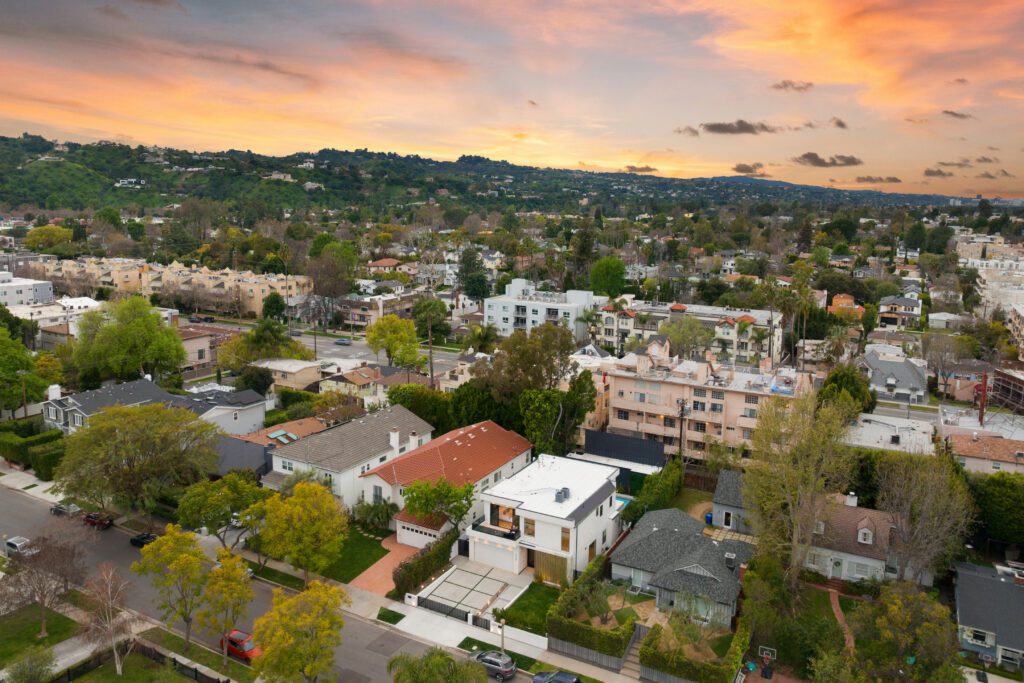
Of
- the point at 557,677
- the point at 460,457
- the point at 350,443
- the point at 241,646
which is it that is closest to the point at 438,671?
the point at 557,677

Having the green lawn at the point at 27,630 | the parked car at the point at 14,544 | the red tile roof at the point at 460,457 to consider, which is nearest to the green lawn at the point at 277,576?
the red tile roof at the point at 460,457

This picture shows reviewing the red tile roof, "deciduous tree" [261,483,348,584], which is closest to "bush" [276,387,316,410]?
the red tile roof

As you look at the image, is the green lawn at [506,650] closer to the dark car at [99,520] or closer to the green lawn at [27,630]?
the green lawn at [27,630]

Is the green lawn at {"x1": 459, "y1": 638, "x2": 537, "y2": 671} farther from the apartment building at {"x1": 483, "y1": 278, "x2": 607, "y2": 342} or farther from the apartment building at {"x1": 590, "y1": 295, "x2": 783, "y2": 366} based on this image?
the apartment building at {"x1": 483, "y1": 278, "x2": 607, "y2": 342}

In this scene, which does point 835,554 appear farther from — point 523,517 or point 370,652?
point 370,652

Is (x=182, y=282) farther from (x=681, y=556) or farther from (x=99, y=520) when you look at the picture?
(x=681, y=556)

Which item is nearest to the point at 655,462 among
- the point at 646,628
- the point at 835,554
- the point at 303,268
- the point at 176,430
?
A: the point at 835,554
